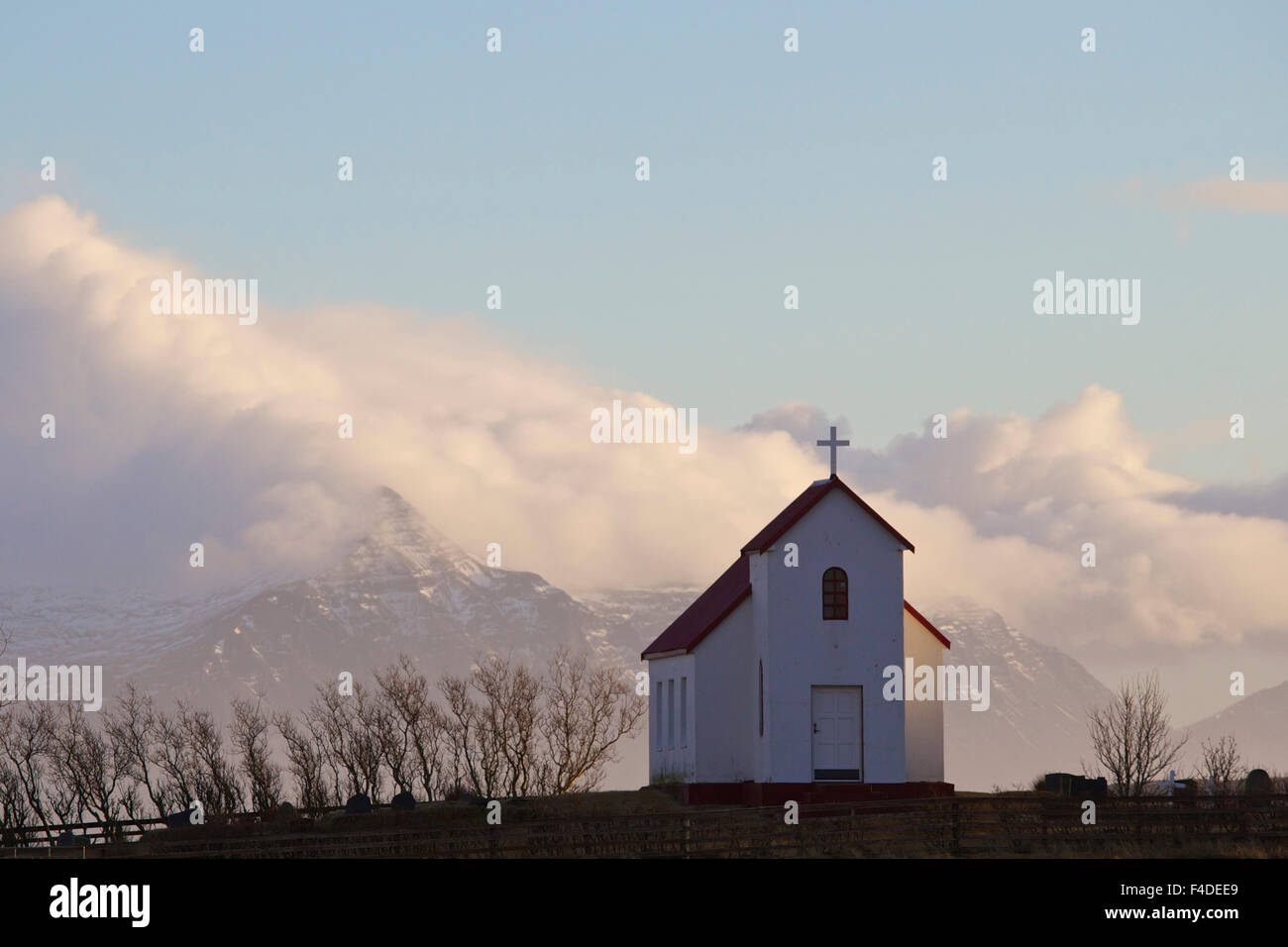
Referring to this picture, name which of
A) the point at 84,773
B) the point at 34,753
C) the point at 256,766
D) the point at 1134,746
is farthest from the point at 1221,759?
the point at 34,753

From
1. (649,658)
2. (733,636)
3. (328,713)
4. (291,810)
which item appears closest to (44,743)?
(328,713)

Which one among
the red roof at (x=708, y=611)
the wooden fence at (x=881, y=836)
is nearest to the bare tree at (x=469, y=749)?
the red roof at (x=708, y=611)

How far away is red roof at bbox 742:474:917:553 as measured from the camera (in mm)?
46375

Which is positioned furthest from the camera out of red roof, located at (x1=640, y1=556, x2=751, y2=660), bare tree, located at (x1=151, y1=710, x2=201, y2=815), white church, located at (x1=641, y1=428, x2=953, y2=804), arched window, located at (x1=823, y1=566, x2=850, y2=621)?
bare tree, located at (x1=151, y1=710, x2=201, y2=815)

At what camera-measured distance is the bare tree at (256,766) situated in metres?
64.4

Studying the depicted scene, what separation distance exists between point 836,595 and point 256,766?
28.9 meters

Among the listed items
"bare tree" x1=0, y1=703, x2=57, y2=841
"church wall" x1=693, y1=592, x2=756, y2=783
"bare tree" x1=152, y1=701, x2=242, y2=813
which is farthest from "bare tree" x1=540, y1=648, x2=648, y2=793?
"bare tree" x1=0, y1=703, x2=57, y2=841

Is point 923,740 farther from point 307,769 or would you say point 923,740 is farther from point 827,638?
point 307,769

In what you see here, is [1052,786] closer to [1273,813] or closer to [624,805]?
[624,805]

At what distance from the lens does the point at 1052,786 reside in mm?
51250

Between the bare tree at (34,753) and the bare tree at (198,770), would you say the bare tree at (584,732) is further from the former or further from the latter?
the bare tree at (34,753)

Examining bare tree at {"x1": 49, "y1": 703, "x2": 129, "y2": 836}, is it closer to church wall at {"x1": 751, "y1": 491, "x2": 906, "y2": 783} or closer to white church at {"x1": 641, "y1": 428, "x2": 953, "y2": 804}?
white church at {"x1": 641, "y1": 428, "x2": 953, "y2": 804}

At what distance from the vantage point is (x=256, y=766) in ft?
219

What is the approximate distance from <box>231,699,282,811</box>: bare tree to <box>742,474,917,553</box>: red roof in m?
22.8
